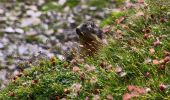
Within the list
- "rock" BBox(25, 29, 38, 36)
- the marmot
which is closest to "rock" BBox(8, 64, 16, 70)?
"rock" BBox(25, 29, 38, 36)

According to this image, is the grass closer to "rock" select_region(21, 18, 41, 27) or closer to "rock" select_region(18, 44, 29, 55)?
"rock" select_region(18, 44, 29, 55)

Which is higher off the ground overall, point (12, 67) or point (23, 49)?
point (23, 49)

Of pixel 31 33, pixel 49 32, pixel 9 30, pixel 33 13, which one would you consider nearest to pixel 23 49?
pixel 31 33

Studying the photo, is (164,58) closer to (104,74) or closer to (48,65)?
(104,74)

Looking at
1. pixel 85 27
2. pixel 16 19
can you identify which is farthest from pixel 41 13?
pixel 85 27

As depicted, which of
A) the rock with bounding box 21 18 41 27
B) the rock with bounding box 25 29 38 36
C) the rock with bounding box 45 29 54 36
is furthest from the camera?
the rock with bounding box 21 18 41 27

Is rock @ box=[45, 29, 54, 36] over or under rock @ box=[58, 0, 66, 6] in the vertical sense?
under

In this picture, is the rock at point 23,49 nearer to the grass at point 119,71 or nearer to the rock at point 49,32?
the rock at point 49,32

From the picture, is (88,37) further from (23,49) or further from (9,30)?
Answer: (9,30)
